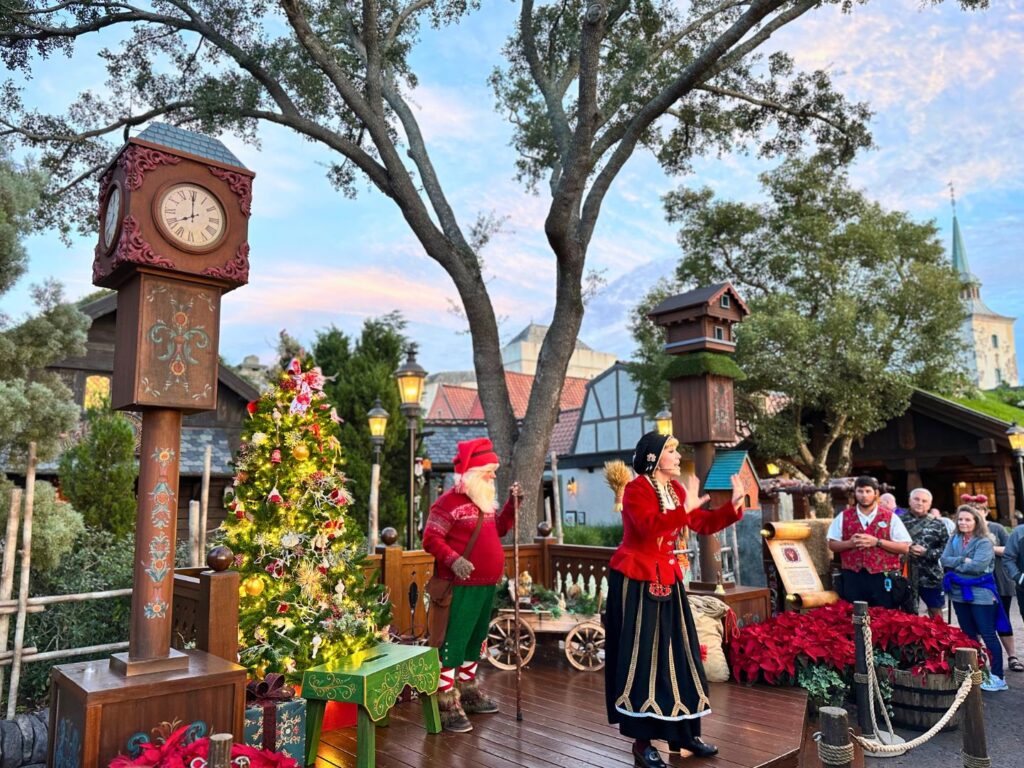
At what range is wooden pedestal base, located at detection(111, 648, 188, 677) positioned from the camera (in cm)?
346

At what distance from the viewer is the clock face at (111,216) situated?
3632 millimetres

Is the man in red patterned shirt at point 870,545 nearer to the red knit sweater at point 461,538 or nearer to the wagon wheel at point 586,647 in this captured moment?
the wagon wheel at point 586,647

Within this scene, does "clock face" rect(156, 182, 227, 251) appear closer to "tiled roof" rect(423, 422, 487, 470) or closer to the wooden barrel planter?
the wooden barrel planter

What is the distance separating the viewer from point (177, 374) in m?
3.62

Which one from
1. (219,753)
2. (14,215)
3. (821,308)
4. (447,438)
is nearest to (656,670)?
(219,753)

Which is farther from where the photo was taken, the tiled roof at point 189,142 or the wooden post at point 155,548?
the tiled roof at point 189,142

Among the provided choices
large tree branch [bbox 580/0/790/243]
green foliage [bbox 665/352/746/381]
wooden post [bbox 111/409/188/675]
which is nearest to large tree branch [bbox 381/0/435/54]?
large tree branch [bbox 580/0/790/243]

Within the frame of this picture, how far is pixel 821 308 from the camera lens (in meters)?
19.3

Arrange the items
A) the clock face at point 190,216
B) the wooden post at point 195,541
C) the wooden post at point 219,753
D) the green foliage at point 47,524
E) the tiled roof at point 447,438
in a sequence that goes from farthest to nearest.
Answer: the tiled roof at point 447,438, the wooden post at point 195,541, the green foliage at point 47,524, the clock face at point 190,216, the wooden post at point 219,753

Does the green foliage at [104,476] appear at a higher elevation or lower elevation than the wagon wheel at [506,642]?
higher

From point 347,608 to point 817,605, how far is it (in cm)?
526

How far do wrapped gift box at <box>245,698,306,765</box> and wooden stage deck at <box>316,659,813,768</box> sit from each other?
6.9 inches

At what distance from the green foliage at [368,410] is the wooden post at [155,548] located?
11538mm

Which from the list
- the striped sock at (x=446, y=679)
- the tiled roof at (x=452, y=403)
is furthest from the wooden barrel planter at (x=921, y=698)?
the tiled roof at (x=452, y=403)
